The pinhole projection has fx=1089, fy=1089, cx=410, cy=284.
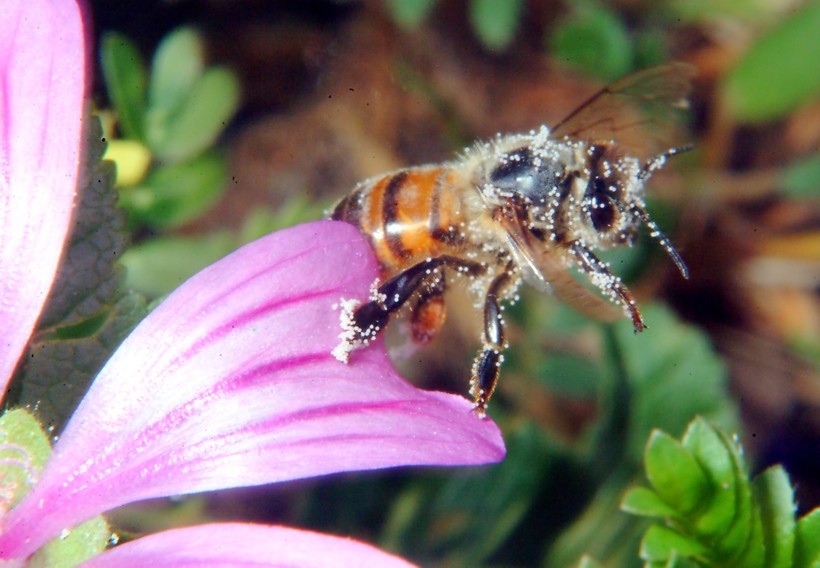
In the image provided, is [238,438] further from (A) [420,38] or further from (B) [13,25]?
(A) [420,38]

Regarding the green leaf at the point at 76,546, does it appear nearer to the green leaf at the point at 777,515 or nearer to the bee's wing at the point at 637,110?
the green leaf at the point at 777,515

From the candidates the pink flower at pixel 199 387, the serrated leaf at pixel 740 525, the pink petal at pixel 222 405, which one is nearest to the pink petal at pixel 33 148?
the pink flower at pixel 199 387

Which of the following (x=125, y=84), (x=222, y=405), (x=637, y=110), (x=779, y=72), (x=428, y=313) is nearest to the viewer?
(x=222, y=405)

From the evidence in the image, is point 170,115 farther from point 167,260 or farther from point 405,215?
point 405,215

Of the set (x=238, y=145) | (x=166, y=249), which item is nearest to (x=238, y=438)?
(x=166, y=249)

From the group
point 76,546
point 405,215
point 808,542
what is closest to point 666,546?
point 808,542

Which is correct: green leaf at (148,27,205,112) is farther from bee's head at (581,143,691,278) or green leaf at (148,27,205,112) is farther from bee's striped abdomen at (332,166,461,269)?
bee's head at (581,143,691,278)
